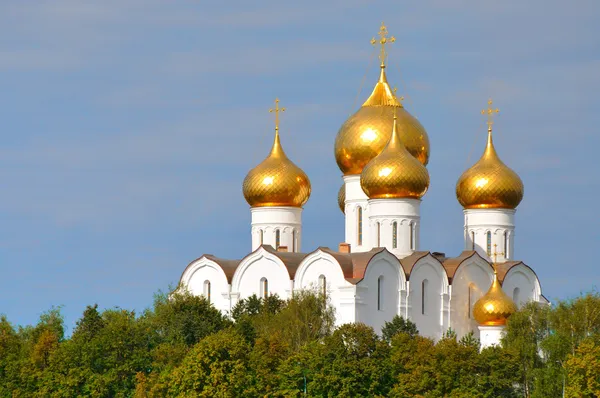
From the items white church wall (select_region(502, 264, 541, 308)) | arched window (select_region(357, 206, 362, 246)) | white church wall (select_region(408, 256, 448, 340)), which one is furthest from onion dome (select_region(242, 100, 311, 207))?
white church wall (select_region(502, 264, 541, 308))

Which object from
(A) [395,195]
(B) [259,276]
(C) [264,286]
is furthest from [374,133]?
(C) [264,286]

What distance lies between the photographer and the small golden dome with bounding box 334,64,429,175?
178ft

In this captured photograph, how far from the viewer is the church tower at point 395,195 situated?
5175 cm

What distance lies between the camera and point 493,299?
5156cm

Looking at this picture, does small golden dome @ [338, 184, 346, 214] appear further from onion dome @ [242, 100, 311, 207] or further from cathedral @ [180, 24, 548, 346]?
onion dome @ [242, 100, 311, 207]

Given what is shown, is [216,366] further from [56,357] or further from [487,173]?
[487,173]

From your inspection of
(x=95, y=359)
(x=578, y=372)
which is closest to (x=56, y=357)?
(x=95, y=359)

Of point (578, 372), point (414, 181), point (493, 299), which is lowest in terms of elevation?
point (578, 372)

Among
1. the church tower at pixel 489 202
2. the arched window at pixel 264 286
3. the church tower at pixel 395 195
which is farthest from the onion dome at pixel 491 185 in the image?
the arched window at pixel 264 286

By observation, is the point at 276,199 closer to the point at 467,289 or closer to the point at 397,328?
the point at 467,289

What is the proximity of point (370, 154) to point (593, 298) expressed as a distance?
33.8 ft

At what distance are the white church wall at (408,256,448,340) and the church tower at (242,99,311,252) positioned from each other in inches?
196

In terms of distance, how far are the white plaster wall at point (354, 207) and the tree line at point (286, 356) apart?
13.7 ft

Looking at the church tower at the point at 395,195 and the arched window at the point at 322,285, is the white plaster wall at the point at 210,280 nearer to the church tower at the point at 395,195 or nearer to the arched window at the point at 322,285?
the arched window at the point at 322,285
